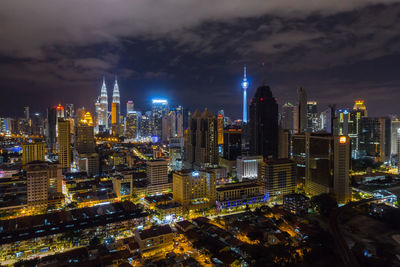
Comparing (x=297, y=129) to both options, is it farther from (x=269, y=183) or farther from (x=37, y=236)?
(x=37, y=236)

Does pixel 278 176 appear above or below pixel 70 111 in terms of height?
below

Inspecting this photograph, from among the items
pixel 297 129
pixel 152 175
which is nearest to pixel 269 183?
pixel 152 175

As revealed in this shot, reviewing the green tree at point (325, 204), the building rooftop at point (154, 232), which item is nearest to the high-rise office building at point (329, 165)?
the green tree at point (325, 204)

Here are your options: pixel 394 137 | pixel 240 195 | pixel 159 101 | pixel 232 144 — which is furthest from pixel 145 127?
pixel 394 137

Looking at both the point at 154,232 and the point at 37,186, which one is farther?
the point at 37,186

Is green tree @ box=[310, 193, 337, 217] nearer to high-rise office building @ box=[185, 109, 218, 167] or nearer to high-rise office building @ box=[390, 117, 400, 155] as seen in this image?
high-rise office building @ box=[185, 109, 218, 167]

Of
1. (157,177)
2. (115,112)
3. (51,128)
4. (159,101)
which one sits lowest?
(157,177)

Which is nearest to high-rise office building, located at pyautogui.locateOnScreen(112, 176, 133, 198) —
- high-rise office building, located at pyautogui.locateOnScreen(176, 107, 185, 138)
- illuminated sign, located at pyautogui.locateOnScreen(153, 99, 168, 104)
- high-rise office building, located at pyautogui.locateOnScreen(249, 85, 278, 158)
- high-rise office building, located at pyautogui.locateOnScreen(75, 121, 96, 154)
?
high-rise office building, located at pyautogui.locateOnScreen(75, 121, 96, 154)

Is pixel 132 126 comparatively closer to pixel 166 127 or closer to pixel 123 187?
pixel 166 127
